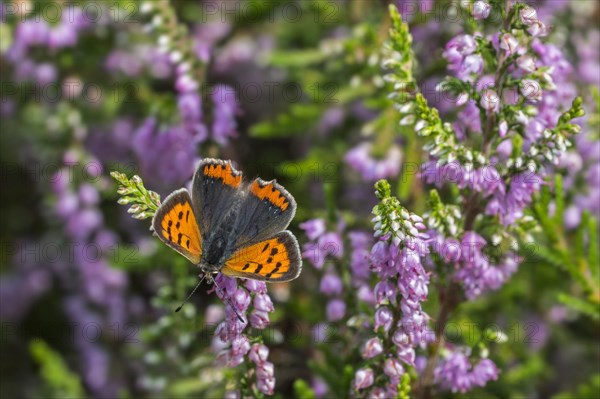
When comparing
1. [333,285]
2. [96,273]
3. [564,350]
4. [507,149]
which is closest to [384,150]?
[333,285]

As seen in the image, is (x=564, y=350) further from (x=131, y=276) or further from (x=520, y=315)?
Result: (x=131, y=276)

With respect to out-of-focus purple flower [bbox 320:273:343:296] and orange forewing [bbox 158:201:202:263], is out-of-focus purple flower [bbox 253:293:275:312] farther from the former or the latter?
out-of-focus purple flower [bbox 320:273:343:296]

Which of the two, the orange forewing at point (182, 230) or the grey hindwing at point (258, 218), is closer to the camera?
the orange forewing at point (182, 230)

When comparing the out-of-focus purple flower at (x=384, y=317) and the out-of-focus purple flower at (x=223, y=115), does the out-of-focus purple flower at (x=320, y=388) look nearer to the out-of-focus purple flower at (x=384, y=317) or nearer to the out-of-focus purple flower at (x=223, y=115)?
the out-of-focus purple flower at (x=223, y=115)

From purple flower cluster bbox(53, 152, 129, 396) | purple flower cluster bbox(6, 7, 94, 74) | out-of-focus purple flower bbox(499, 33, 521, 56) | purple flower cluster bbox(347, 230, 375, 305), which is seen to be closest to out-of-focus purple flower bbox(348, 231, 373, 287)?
purple flower cluster bbox(347, 230, 375, 305)

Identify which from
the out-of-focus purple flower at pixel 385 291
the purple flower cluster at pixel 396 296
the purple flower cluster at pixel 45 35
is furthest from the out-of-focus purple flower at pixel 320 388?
the purple flower cluster at pixel 45 35

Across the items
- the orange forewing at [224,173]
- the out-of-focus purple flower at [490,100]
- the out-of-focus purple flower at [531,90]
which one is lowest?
the orange forewing at [224,173]
